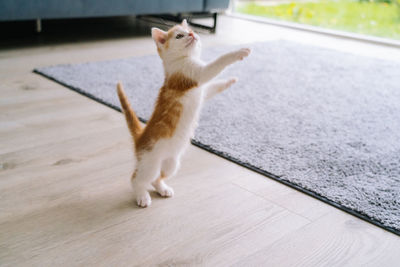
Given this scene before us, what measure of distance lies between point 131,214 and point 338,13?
3.61 m

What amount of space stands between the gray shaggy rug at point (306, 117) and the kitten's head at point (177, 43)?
457 mm

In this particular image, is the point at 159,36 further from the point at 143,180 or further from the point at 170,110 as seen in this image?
the point at 143,180

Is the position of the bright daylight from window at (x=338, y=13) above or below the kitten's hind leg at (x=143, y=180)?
above

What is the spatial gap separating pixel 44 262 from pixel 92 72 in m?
1.43

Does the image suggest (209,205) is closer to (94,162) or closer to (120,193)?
(120,193)

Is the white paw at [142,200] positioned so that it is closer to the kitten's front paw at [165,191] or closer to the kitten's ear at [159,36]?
the kitten's front paw at [165,191]

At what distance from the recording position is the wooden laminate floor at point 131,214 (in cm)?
90

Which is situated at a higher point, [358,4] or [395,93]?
[358,4]

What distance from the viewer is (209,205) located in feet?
3.58

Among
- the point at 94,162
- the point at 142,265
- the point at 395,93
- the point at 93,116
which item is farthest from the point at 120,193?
the point at 395,93

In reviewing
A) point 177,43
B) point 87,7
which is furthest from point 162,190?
point 87,7

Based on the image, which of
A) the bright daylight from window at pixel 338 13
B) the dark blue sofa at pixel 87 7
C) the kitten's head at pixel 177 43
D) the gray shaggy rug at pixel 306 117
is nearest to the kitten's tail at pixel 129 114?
the kitten's head at pixel 177 43

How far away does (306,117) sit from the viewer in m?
1.72

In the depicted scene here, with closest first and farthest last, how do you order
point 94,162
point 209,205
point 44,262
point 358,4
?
point 44,262, point 209,205, point 94,162, point 358,4
